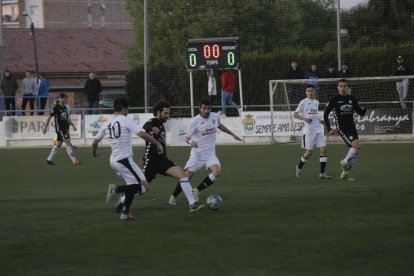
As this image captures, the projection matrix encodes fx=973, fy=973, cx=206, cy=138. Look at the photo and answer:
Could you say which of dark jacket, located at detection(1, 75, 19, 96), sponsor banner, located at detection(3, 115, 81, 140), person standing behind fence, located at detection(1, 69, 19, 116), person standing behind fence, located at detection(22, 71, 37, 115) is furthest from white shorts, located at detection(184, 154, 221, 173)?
person standing behind fence, located at detection(22, 71, 37, 115)

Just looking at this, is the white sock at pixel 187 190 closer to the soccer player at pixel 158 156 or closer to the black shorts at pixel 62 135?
the soccer player at pixel 158 156

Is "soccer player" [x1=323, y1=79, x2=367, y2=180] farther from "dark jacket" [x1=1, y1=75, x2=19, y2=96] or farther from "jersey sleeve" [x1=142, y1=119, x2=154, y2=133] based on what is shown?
"dark jacket" [x1=1, y1=75, x2=19, y2=96]

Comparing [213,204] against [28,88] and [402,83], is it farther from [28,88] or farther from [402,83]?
[28,88]

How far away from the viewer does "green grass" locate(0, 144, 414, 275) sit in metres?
9.42

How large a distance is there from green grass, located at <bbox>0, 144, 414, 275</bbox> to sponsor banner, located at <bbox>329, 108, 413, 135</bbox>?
11.3m

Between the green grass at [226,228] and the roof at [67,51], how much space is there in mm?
52714

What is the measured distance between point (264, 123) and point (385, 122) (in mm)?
4162

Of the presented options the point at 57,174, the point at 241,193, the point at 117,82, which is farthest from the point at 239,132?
the point at 117,82

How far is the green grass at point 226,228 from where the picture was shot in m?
9.42

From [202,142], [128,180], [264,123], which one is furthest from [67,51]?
[128,180]

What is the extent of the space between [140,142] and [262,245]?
2495 centimetres

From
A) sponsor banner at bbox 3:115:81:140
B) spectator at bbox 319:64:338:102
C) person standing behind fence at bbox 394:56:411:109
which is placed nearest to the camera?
person standing behind fence at bbox 394:56:411:109

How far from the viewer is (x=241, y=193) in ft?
54.4

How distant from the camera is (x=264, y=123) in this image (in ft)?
110
